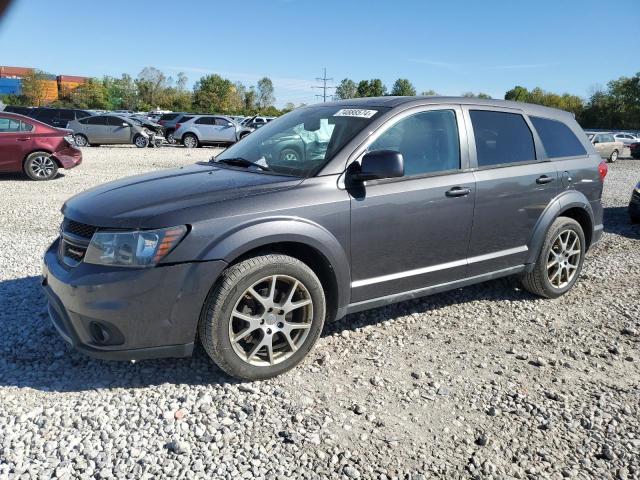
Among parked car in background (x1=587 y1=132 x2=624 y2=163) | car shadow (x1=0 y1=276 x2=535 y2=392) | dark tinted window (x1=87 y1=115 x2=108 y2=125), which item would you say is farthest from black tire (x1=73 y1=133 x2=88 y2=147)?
parked car in background (x1=587 y1=132 x2=624 y2=163)

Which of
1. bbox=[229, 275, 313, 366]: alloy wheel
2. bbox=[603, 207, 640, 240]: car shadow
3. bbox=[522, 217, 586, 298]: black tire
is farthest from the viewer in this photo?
bbox=[603, 207, 640, 240]: car shadow

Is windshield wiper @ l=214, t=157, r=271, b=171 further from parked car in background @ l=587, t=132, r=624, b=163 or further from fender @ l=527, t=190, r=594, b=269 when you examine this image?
parked car in background @ l=587, t=132, r=624, b=163

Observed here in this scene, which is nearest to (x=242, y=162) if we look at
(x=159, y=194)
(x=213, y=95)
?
(x=159, y=194)

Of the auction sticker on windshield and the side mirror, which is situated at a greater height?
the auction sticker on windshield

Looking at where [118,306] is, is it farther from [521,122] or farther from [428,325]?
[521,122]

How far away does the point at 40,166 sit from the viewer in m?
12.2

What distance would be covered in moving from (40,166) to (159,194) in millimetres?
10508

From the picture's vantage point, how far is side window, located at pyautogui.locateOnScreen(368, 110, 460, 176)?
3.81 metres

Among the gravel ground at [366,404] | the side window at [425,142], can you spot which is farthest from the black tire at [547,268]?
the side window at [425,142]

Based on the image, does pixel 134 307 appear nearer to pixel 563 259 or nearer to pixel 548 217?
pixel 548 217

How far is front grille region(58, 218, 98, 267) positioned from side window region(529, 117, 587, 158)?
3844mm

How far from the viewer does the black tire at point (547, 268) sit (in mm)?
4684

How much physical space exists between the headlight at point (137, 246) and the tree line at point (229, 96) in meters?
67.9

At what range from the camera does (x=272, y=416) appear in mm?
2928
